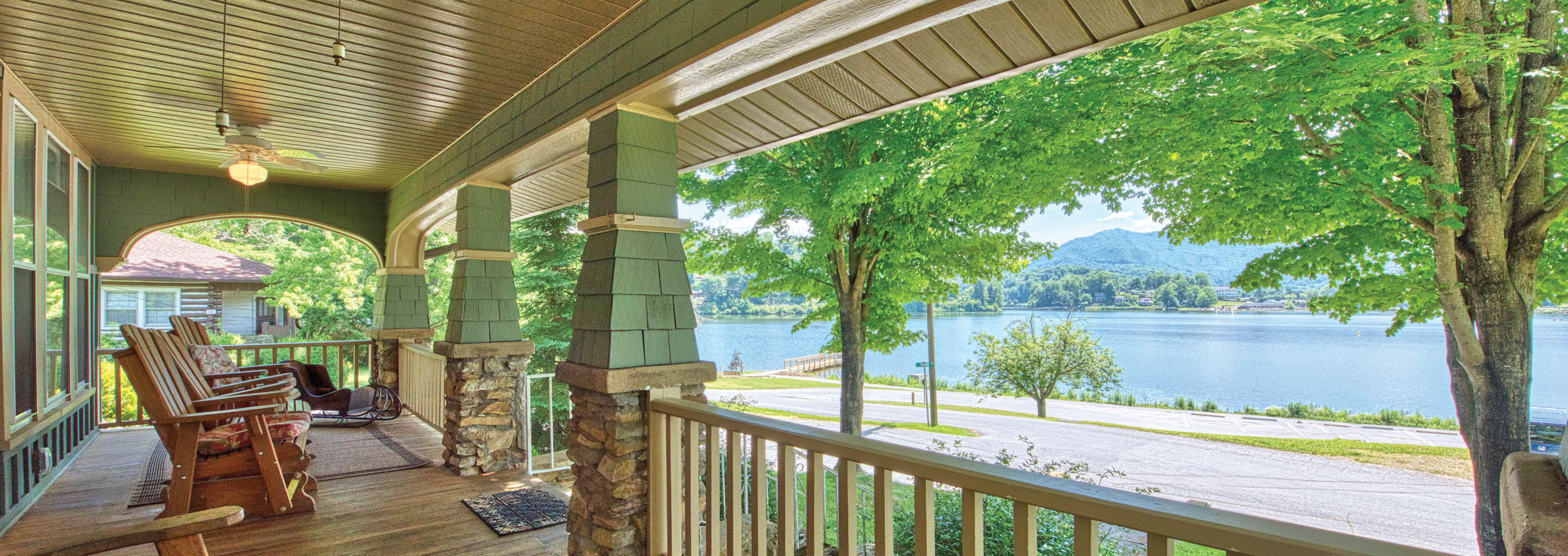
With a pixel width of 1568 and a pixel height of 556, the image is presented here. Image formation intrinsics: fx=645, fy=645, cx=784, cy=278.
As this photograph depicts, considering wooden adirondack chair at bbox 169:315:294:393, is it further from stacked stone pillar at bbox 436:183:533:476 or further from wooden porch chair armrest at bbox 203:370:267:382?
stacked stone pillar at bbox 436:183:533:476

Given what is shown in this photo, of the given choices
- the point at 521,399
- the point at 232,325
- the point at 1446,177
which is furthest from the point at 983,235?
the point at 232,325

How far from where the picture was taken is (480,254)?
4605 mm

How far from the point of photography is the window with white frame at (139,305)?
13.4 m

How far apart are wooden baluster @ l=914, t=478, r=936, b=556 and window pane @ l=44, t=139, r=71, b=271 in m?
5.64

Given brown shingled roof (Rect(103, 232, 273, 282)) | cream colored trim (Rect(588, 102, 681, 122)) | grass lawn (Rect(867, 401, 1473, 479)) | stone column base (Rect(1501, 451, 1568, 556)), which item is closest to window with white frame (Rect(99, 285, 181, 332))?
brown shingled roof (Rect(103, 232, 273, 282))

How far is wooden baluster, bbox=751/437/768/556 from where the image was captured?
1.90 meters

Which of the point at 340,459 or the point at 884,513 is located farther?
the point at 340,459

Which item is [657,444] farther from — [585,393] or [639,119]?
[639,119]

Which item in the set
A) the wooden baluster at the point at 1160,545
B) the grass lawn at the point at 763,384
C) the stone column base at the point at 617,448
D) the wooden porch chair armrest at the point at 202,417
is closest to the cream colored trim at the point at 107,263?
the wooden porch chair armrest at the point at 202,417

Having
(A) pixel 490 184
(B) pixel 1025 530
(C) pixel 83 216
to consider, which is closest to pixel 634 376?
(B) pixel 1025 530

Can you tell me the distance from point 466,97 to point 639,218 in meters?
1.99

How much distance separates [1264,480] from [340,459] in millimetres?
11644

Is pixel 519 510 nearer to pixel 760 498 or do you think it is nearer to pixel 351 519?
pixel 351 519

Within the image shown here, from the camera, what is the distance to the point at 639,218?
9.08 ft
